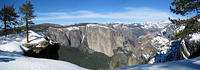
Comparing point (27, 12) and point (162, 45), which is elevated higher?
point (27, 12)

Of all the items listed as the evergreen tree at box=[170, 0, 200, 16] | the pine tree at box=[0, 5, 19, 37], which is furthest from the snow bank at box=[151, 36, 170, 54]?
the pine tree at box=[0, 5, 19, 37]

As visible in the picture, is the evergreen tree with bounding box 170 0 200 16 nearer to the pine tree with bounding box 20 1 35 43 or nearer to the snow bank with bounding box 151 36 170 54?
the pine tree with bounding box 20 1 35 43

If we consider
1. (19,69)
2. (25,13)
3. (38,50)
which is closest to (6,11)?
(25,13)

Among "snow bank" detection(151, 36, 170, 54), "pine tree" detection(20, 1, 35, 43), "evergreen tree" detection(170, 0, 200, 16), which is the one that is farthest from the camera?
"snow bank" detection(151, 36, 170, 54)

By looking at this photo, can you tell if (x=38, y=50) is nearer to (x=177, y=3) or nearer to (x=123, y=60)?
(x=177, y=3)

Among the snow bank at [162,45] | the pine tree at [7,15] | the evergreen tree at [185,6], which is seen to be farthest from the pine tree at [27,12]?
the snow bank at [162,45]

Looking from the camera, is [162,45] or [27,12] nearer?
[27,12]

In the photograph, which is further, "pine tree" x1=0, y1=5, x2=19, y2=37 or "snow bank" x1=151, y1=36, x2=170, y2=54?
"snow bank" x1=151, y1=36, x2=170, y2=54

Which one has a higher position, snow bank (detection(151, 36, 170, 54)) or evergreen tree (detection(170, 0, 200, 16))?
evergreen tree (detection(170, 0, 200, 16))

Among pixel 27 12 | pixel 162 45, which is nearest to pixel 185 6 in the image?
pixel 27 12

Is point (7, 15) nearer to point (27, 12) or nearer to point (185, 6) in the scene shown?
point (27, 12)

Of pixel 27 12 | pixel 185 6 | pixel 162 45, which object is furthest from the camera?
pixel 162 45
